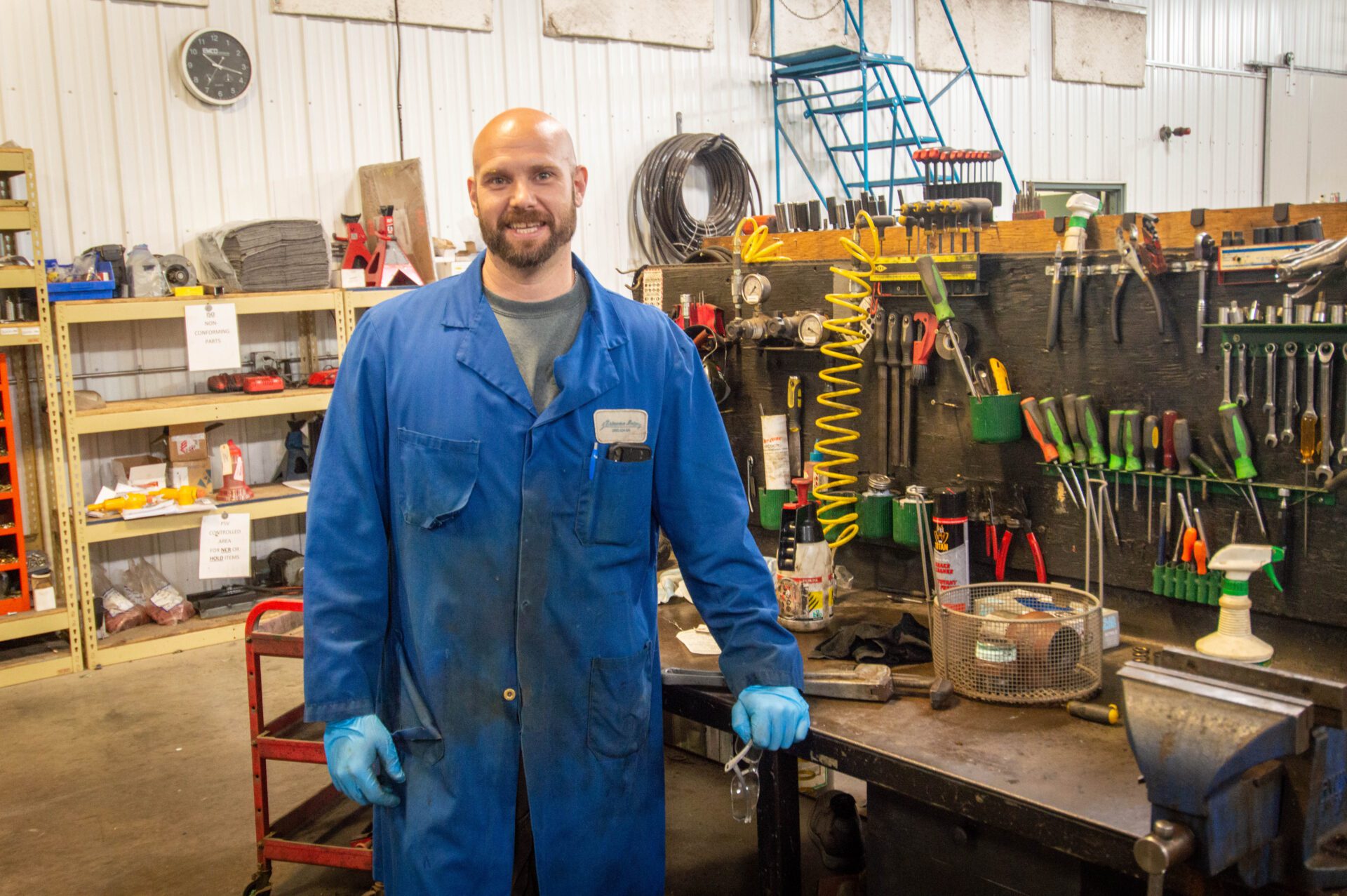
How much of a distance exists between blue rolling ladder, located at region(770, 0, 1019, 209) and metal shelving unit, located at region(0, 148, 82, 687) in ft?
12.8

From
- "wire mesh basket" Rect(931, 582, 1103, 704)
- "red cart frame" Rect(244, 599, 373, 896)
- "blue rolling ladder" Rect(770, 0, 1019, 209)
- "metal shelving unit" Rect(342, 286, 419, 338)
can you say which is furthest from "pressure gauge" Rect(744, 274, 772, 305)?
"blue rolling ladder" Rect(770, 0, 1019, 209)

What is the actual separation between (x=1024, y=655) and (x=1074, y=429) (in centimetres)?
54

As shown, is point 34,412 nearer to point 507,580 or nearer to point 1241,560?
point 507,580

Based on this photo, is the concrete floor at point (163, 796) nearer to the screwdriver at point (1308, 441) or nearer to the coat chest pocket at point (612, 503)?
the coat chest pocket at point (612, 503)

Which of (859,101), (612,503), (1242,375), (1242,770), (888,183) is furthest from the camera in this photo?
(859,101)

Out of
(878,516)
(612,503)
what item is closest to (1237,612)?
(878,516)

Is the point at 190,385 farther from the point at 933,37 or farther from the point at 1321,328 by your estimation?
the point at 933,37

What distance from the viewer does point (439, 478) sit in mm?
1693

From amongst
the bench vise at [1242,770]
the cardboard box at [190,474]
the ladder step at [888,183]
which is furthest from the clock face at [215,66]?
the bench vise at [1242,770]

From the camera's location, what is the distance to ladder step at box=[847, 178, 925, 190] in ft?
21.5

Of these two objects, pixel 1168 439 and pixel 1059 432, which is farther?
pixel 1059 432

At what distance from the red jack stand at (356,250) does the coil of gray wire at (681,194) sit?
174 cm

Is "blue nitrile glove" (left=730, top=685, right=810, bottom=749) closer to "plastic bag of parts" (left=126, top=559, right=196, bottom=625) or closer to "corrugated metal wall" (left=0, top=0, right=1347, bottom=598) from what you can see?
"plastic bag of parts" (left=126, top=559, right=196, bottom=625)

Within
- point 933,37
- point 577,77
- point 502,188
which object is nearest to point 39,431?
point 577,77
